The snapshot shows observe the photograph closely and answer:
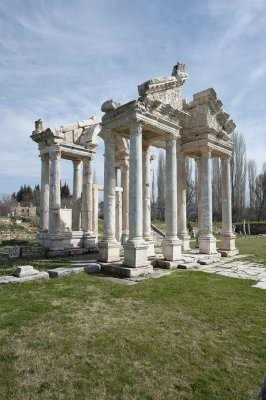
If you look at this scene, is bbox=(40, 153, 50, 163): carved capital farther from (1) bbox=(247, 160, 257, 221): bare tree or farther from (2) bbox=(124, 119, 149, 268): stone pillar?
(1) bbox=(247, 160, 257, 221): bare tree

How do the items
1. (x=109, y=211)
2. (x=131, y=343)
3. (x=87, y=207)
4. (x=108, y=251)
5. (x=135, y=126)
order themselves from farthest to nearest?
(x=87, y=207) < (x=109, y=211) < (x=108, y=251) < (x=135, y=126) < (x=131, y=343)

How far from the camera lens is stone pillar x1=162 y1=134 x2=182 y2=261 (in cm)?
998

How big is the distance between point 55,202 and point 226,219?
9.04 m

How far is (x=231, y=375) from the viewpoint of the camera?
317cm

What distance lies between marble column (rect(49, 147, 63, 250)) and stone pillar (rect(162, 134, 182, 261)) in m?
5.95

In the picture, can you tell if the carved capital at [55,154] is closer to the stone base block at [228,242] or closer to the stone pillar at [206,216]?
the stone pillar at [206,216]

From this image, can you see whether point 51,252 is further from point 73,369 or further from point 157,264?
point 73,369

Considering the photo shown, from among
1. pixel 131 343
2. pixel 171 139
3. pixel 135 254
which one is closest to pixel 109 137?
pixel 171 139

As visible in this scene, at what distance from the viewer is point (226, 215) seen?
13859mm

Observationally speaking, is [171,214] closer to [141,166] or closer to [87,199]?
[141,166]

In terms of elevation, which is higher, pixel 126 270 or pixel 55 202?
pixel 55 202

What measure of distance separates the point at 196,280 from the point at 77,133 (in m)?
10.8

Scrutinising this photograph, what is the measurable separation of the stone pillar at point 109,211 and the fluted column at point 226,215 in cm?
647

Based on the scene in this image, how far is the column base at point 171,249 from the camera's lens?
9.90 metres
